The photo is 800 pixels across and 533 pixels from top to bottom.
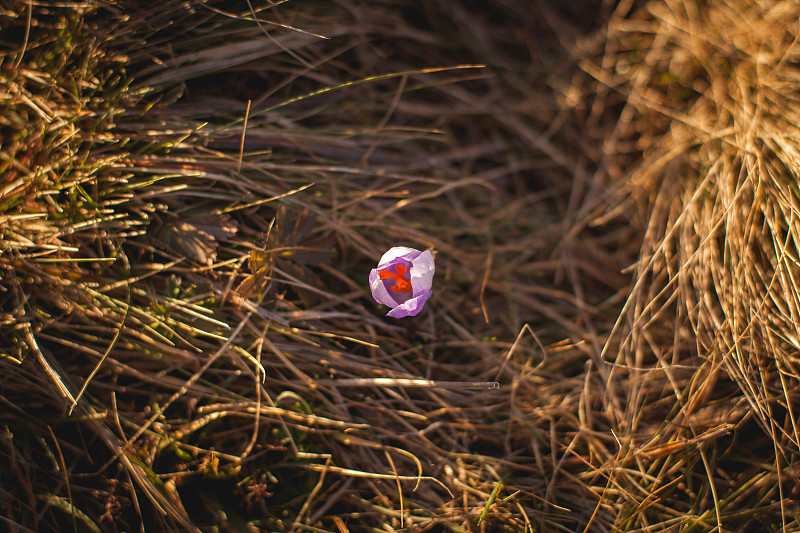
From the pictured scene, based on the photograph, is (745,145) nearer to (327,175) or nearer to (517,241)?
(517,241)

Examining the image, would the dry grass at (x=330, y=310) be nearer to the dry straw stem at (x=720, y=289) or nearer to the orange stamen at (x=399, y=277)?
the dry straw stem at (x=720, y=289)

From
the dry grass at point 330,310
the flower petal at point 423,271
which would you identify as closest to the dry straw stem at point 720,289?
the dry grass at point 330,310

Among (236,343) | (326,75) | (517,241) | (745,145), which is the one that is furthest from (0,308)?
(745,145)

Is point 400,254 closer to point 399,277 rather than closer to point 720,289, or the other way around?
point 399,277

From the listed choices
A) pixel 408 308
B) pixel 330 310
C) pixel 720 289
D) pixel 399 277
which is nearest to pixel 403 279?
pixel 399 277

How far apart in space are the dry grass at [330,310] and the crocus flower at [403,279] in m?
0.18

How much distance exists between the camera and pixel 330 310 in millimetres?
1437

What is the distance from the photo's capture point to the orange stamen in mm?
1312

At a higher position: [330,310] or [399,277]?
[399,277]

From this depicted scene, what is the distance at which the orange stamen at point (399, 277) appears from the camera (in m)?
1.31

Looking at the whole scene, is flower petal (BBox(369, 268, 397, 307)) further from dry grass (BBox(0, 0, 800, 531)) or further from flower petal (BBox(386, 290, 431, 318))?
dry grass (BBox(0, 0, 800, 531))

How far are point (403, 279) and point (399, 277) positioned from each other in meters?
0.01

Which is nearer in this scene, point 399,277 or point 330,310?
point 399,277

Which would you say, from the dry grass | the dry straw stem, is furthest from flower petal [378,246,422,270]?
the dry straw stem
